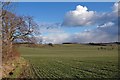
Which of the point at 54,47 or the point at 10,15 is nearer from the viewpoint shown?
the point at 10,15

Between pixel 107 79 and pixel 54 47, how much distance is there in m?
105

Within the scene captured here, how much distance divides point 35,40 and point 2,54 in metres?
12.2

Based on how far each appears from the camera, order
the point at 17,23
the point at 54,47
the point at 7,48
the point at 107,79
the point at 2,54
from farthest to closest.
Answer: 1. the point at 54,47
2. the point at 17,23
3. the point at 7,48
4. the point at 2,54
5. the point at 107,79

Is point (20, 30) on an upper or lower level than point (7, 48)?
upper

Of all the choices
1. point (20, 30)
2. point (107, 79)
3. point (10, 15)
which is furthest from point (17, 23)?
point (107, 79)

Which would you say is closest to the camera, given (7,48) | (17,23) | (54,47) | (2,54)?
(2,54)

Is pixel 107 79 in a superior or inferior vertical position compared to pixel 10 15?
inferior

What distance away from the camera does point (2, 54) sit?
28047 millimetres

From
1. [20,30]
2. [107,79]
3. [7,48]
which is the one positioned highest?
[20,30]

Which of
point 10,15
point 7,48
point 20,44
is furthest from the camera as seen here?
point 20,44

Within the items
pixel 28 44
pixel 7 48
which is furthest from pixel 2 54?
pixel 28 44

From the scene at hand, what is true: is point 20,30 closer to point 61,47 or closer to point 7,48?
point 7,48

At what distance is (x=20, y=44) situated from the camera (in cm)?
3959

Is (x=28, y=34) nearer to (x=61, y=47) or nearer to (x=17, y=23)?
(x=17, y=23)
